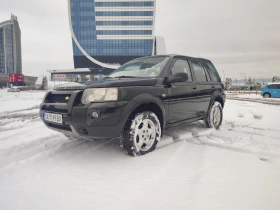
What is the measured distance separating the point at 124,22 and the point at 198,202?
3099 inches

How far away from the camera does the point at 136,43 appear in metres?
74.9

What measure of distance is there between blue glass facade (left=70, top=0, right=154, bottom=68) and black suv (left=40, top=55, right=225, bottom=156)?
7315 cm

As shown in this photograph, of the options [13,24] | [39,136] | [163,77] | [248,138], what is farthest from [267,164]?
[13,24]

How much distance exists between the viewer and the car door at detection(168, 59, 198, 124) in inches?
144

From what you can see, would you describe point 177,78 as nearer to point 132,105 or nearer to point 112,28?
point 132,105

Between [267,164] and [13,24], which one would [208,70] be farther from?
[13,24]

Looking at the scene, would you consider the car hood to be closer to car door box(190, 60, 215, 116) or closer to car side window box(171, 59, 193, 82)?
car side window box(171, 59, 193, 82)

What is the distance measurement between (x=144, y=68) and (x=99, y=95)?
4.39 feet

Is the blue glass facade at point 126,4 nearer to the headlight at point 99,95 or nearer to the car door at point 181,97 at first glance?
the car door at point 181,97

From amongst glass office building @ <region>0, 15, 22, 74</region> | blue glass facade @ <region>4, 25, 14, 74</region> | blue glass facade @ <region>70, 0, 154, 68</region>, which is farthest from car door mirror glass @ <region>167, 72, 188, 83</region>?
blue glass facade @ <region>4, 25, 14, 74</region>

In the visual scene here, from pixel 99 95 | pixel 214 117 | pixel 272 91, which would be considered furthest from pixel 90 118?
pixel 272 91

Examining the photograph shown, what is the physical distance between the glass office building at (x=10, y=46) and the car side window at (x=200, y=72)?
10867cm

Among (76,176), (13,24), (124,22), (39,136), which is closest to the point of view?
(76,176)

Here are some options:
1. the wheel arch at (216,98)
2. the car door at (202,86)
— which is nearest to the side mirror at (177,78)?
the car door at (202,86)
